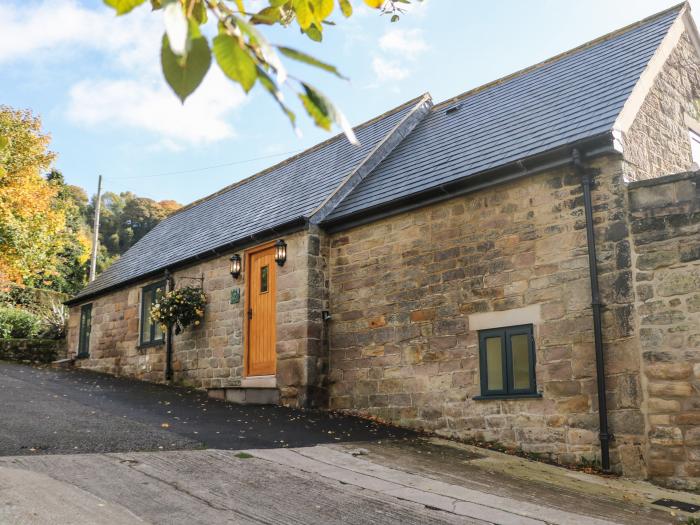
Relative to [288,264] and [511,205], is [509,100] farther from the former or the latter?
[288,264]

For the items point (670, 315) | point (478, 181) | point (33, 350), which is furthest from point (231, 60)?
point (33, 350)

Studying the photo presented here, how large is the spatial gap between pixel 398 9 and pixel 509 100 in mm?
8869

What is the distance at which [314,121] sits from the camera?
4.88 ft

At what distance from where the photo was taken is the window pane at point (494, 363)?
8978mm

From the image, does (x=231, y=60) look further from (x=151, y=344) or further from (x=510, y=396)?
(x=151, y=344)

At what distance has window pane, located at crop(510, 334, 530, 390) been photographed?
871 cm

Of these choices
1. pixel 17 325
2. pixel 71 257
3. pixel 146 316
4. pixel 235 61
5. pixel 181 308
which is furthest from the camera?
pixel 71 257

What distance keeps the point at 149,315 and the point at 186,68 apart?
15.3m

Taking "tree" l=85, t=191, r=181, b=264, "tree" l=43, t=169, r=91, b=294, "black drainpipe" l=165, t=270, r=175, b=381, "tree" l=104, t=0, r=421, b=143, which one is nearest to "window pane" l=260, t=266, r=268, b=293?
"black drainpipe" l=165, t=270, r=175, b=381

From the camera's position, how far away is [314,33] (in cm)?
239

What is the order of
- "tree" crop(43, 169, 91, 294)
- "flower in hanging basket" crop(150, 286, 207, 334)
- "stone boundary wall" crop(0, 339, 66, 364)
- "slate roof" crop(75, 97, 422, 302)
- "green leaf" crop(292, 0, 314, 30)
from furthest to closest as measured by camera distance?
"tree" crop(43, 169, 91, 294)
"stone boundary wall" crop(0, 339, 66, 364)
"flower in hanging basket" crop(150, 286, 207, 334)
"slate roof" crop(75, 97, 422, 302)
"green leaf" crop(292, 0, 314, 30)

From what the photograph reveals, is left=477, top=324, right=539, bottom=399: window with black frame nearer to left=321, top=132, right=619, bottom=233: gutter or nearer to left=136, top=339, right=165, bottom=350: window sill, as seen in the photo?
left=321, top=132, right=619, bottom=233: gutter

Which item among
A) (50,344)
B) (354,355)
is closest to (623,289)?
(354,355)

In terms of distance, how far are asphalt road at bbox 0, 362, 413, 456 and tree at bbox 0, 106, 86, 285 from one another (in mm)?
9285
